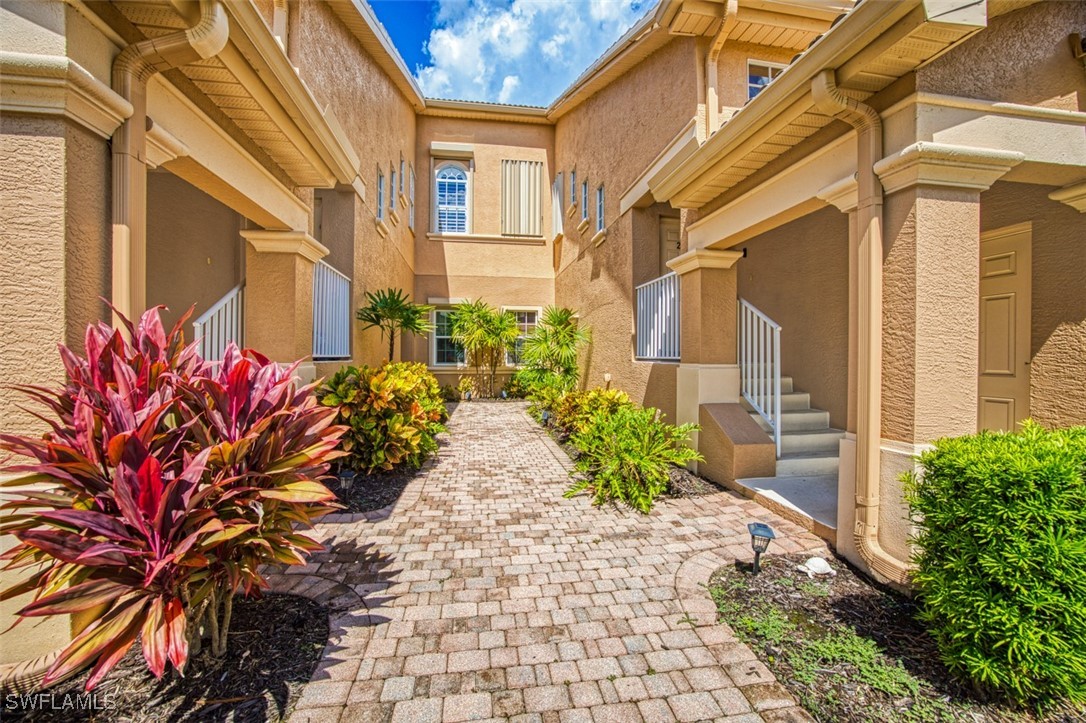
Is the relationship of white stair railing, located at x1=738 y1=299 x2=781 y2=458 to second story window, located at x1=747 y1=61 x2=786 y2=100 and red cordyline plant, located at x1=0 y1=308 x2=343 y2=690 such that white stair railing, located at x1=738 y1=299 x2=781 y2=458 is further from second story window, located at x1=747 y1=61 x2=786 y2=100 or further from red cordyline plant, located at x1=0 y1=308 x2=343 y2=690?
red cordyline plant, located at x1=0 y1=308 x2=343 y2=690

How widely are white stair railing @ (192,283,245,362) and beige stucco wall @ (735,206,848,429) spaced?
20.5 feet

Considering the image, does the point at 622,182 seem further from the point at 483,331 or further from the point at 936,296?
the point at 936,296

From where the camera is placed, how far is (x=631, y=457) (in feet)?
16.3

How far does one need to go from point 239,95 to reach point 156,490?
3.18 m

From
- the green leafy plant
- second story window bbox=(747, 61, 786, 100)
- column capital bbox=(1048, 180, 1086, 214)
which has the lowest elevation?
the green leafy plant

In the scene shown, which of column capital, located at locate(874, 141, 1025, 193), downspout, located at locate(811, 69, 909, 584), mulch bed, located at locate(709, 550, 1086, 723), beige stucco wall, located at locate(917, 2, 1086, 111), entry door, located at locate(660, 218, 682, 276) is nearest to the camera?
mulch bed, located at locate(709, 550, 1086, 723)

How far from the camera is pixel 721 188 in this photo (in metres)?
5.17

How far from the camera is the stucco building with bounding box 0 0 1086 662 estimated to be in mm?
2420

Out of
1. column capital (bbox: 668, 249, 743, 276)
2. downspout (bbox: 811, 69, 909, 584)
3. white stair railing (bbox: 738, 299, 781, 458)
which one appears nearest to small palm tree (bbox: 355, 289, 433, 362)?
column capital (bbox: 668, 249, 743, 276)

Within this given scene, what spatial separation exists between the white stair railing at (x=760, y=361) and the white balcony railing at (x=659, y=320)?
2.91 ft

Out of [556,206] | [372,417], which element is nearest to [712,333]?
[372,417]

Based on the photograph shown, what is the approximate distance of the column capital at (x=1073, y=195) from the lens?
3561 millimetres

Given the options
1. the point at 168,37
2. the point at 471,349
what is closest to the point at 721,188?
the point at 168,37

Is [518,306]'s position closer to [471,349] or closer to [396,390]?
[471,349]
